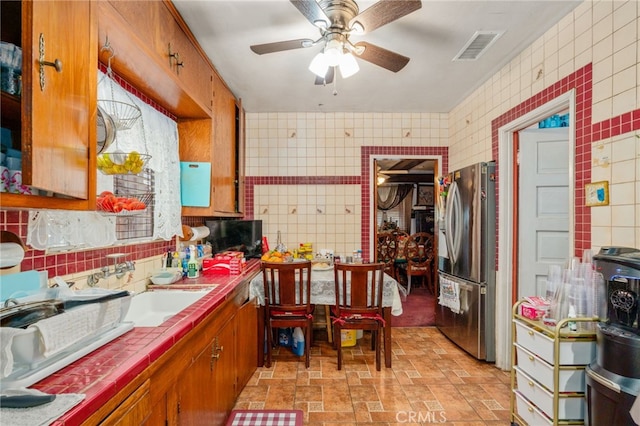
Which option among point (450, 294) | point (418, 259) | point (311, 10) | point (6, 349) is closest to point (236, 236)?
point (450, 294)

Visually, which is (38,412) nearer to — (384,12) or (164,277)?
(164,277)

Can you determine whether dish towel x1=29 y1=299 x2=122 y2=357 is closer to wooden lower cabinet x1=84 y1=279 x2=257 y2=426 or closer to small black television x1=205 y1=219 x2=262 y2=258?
wooden lower cabinet x1=84 y1=279 x2=257 y2=426

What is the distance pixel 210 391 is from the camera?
1680mm

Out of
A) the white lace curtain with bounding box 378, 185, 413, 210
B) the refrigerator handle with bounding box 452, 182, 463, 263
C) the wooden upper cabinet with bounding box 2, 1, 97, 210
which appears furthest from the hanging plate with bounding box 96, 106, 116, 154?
the white lace curtain with bounding box 378, 185, 413, 210

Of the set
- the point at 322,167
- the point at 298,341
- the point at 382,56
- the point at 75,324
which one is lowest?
the point at 298,341

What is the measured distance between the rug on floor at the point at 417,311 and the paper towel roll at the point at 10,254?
3.63 meters

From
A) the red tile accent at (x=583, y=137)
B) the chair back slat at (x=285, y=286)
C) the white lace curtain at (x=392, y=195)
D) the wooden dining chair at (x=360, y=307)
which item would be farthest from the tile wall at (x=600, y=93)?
the white lace curtain at (x=392, y=195)

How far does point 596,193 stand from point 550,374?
3.32 feet

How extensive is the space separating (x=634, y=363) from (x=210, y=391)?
1903 millimetres

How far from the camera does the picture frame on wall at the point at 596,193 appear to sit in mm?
1726

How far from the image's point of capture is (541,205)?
2.69m

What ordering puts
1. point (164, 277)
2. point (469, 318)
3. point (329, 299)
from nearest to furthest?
1. point (164, 277)
2. point (329, 299)
3. point (469, 318)

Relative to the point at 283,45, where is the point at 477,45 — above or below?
above

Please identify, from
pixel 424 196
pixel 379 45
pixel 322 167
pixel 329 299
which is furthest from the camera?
pixel 424 196
